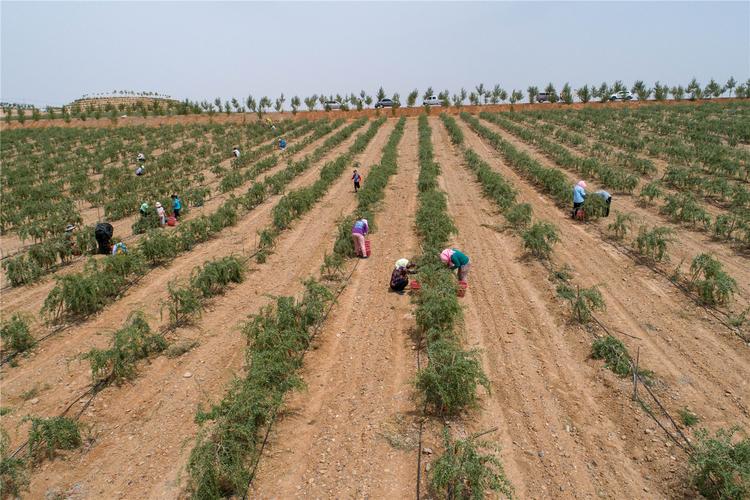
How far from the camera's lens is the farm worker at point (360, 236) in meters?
10.4

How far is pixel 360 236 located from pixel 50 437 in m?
6.95

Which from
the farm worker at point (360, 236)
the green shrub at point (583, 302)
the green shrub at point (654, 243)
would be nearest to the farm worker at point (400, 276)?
the farm worker at point (360, 236)

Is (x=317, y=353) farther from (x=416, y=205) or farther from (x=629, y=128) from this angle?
(x=629, y=128)

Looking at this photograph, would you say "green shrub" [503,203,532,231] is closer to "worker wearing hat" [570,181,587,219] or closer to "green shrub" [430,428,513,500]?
"worker wearing hat" [570,181,587,219]

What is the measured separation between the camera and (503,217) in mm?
13305

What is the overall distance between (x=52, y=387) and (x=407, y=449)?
5259 millimetres

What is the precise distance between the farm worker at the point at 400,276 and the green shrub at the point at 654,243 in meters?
A: 5.50

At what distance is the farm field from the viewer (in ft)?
15.4

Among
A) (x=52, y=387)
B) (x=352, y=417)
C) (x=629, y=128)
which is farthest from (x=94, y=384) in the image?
(x=629, y=128)

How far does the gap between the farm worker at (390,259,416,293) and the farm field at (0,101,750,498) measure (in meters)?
0.38

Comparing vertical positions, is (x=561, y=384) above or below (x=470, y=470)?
below

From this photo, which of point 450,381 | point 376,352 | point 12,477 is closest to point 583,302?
point 450,381

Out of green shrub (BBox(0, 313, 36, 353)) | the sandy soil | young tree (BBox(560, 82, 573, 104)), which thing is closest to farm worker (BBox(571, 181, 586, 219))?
the sandy soil

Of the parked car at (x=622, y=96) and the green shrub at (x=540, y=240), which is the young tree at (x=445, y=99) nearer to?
the parked car at (x=622, y=96)
